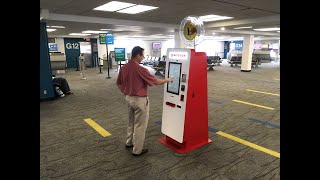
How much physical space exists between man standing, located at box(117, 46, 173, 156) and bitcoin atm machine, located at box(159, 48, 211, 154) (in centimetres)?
26

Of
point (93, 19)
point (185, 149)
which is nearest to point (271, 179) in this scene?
point (185, 149)

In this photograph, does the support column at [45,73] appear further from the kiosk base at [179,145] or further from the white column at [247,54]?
the white column at [247,54]

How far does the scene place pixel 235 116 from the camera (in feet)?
17.7

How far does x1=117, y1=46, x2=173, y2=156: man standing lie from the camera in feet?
10.6

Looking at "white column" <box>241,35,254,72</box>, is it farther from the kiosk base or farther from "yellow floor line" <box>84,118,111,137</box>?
"yellow floor line" <box>84,118,111,137</box>

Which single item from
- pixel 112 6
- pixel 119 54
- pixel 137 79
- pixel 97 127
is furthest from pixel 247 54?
pixel 137 79

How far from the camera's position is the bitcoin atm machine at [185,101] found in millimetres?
3395

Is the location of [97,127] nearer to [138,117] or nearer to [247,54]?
[138,117]

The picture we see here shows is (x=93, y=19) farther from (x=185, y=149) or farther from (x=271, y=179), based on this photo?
(x=271, y=179)

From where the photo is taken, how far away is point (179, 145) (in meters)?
3.69

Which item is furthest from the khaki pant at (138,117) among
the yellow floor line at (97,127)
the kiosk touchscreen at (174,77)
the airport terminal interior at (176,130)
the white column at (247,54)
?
the white column at (247,54)

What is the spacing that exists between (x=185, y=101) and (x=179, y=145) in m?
0.80

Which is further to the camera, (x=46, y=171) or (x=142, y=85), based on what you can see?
(x=142, y=85)
